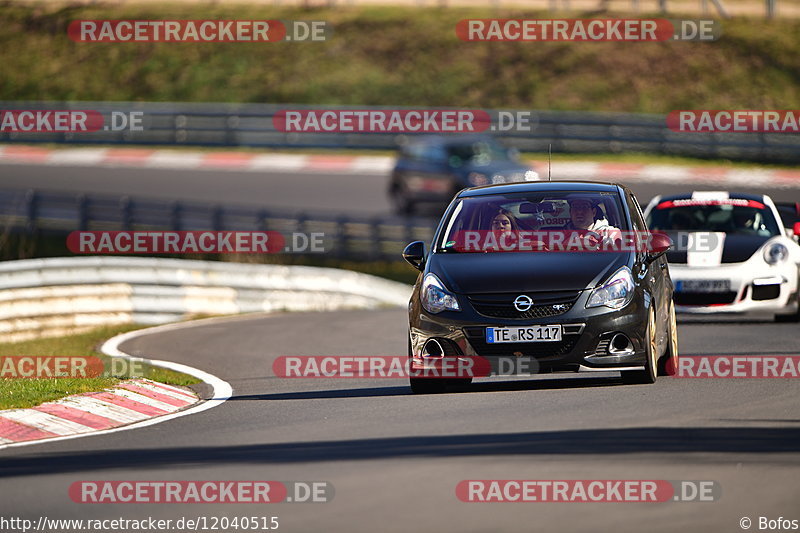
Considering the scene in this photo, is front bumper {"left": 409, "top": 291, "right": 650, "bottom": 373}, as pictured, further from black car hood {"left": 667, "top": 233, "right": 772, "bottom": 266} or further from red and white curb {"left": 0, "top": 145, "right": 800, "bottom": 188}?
red and white curb {"left": 0, "top": 145, "right": 800, "bottom": 188}

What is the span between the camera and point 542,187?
457 inches

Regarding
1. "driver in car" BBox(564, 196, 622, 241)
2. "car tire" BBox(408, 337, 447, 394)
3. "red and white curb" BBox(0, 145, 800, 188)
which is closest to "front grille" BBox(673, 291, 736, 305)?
"driver in car" BBox(564, 196, 622, 241)

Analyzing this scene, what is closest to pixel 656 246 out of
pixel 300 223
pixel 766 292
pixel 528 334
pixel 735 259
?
pixel 528 334

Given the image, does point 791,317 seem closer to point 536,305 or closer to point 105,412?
point 536,305

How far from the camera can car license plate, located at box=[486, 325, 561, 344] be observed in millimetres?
10375

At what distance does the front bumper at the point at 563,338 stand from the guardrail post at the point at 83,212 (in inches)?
709

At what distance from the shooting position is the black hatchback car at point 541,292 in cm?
1041

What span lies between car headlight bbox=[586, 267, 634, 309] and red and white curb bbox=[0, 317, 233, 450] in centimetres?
290

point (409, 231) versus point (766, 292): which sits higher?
point (409, 231)

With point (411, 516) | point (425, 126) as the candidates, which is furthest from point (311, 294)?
point (425, 126)

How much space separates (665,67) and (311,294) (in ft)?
88.6

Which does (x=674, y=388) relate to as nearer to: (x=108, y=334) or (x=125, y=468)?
(x=125, y=468)

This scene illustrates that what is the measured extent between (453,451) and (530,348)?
233 centimetres

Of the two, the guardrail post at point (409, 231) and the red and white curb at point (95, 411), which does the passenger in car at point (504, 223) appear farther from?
the guardrail post at point (409, 231)
